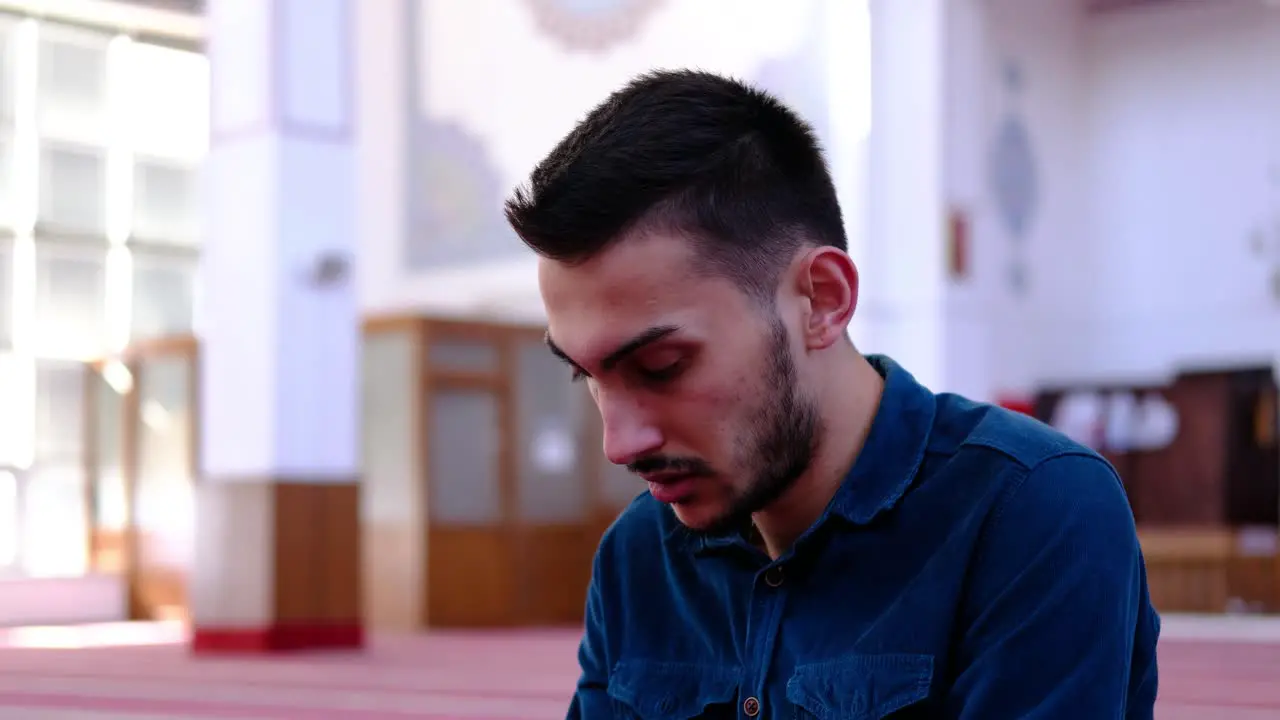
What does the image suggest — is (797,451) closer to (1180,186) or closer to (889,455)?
(889,455)

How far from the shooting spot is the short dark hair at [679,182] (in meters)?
1.45

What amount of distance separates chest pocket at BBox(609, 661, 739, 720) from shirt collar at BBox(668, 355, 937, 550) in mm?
134

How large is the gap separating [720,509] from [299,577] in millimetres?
7121

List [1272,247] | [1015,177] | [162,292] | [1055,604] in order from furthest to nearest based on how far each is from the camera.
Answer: [162,292] < [1015,177] < [1272,247] < [1055,604]

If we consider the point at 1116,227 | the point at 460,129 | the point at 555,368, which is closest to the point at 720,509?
the point at 555,368

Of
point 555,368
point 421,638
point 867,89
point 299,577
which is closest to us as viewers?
point 299,577

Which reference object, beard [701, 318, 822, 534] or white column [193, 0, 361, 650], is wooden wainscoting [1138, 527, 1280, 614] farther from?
beard [701, 318, 822, 534]

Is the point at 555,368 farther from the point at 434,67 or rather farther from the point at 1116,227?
the point at 1116,227

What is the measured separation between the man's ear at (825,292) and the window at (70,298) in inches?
542

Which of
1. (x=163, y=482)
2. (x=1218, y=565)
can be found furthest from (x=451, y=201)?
(x=1218, y=565)

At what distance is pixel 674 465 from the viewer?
149cm

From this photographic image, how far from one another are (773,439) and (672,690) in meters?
0.30

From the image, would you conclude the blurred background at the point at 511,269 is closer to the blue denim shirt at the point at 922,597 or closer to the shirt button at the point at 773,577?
the blue denim shirt at the point at 922,597

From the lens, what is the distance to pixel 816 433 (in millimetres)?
1545
